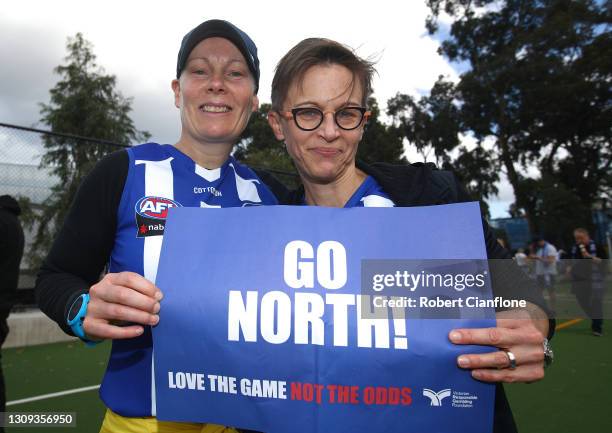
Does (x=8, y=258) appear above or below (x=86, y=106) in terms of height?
below

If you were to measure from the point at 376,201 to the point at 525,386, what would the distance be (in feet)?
16.5

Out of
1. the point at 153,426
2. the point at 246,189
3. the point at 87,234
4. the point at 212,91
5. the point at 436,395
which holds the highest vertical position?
the point at 212,91

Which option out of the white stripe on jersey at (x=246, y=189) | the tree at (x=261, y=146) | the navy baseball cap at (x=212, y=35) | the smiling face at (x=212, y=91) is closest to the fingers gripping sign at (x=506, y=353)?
the white stripe on jersey at (x=246, y=189)

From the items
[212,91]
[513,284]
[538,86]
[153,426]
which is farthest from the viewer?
[538,86]

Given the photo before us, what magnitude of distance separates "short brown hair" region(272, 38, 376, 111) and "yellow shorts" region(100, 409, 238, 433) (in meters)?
1.21

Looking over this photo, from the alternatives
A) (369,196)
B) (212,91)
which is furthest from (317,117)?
(212,91)

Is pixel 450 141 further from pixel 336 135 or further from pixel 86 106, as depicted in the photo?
pixel 336 135

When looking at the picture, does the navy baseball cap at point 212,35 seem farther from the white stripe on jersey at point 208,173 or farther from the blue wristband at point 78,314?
the blue wristband at point 78,314

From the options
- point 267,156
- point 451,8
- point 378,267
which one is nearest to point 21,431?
point 378,267

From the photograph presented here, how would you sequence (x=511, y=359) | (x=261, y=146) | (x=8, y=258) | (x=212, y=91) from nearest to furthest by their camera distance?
(x=511, y=359), (x=212, y=91), (x=8, y=258), (x=261, y=146)

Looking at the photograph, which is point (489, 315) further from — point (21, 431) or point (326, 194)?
point (21, 431)

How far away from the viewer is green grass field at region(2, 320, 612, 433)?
169 inches

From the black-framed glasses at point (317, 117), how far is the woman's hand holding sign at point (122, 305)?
76cm

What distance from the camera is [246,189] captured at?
1.96 m
